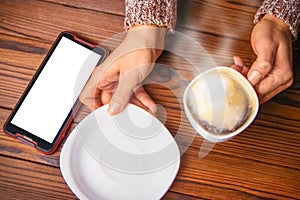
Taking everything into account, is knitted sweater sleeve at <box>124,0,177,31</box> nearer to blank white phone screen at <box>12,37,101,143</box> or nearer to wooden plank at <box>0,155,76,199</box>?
blank white phone screen at <box>12,37,101,143</box>

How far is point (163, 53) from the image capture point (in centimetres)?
70

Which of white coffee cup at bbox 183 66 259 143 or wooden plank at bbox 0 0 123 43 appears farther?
wooden plank at bbox 0 0 123 43

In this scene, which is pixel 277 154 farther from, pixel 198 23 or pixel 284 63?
pixel 198 23

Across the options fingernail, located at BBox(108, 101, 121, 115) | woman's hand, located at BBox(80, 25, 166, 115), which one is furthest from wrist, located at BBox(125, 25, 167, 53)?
fingernail, located at BBox(108, 101, 121, 115)

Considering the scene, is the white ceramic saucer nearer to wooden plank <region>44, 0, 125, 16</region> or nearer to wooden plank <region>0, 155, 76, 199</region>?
wooden plank <region>0, 155, 76, 199</region>

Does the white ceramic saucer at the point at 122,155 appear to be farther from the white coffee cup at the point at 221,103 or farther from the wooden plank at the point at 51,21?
the wooden plank at the point at 51,21

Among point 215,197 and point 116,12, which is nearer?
point 215,197

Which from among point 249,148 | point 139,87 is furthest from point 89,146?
point 249,148

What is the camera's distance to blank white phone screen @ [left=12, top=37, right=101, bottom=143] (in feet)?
2.29

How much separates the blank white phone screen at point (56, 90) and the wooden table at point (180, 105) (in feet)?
0.08

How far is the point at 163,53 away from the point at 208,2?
17 cm

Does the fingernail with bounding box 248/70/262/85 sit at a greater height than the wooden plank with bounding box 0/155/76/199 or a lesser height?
greater

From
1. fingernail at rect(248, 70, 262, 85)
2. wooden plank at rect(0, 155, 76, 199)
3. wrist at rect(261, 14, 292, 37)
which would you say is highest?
wrist at rect(261, 14, 292, 37)

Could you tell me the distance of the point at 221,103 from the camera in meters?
0.61
